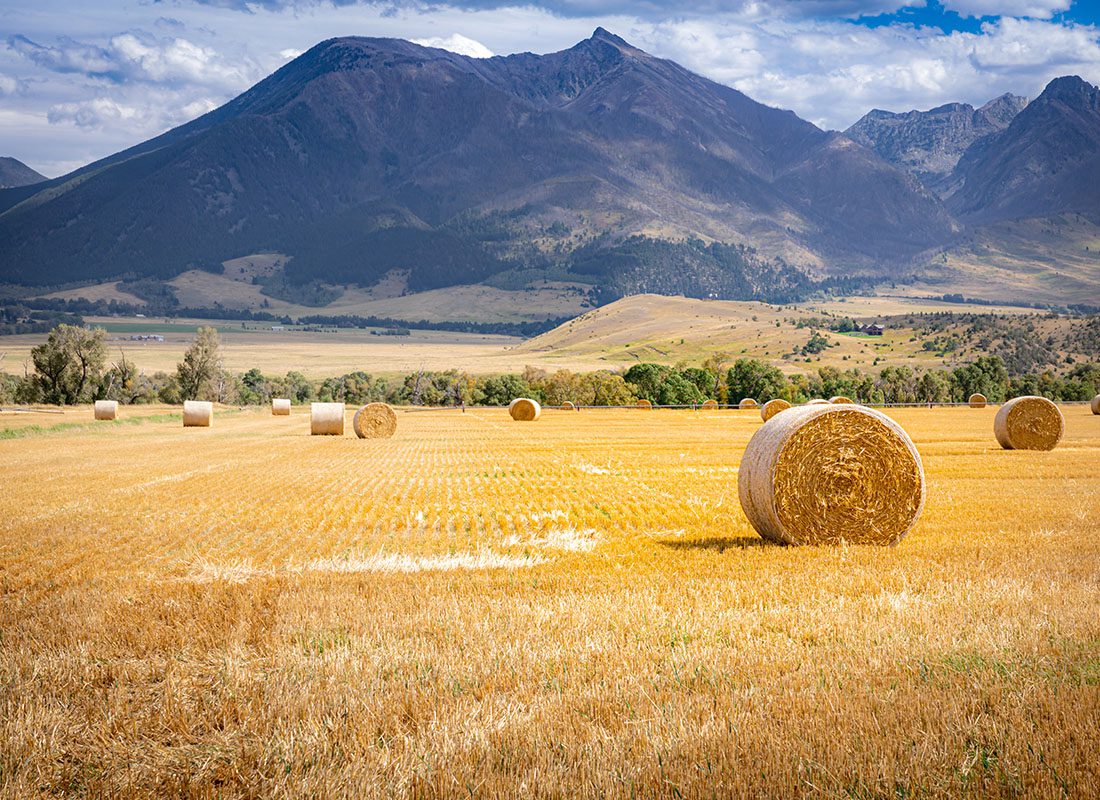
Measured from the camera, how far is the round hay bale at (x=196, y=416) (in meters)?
63.1

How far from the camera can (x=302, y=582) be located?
476 inches

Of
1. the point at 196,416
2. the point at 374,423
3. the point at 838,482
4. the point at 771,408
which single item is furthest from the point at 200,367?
the point at 838,482

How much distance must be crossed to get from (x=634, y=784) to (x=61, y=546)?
43.6ft

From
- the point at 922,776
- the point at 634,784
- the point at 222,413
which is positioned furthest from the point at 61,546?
the point at 222,413

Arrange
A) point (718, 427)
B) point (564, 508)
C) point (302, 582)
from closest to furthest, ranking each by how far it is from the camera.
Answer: point (302, 582)
point (564, 508)
point (718, 427)

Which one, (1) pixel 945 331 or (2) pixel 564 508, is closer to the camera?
(2) pixel 564 508

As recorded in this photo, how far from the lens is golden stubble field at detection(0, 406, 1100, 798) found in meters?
6.06

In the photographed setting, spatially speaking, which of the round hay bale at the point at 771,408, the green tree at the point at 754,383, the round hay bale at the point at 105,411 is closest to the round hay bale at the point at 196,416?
the round hay bale at the point at 105,411

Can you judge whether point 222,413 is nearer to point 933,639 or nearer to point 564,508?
point 564,508

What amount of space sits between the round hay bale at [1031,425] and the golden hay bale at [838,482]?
26324 millimetres

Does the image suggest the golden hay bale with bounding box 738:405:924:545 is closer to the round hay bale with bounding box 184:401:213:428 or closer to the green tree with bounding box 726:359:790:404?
the round hay bale with bounding box 184:401:213:428

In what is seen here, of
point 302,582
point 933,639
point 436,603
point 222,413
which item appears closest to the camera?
point 933,639

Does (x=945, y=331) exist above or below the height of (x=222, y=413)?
above

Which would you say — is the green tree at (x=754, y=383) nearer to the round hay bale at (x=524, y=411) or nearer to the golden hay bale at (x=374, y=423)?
the round hay bale at (x=524, y=411)
